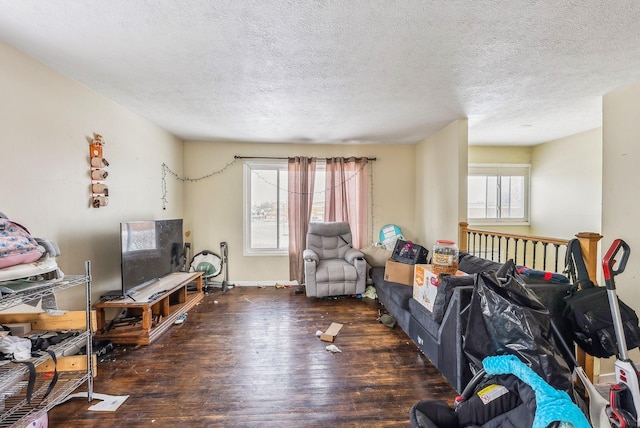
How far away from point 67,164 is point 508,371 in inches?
126

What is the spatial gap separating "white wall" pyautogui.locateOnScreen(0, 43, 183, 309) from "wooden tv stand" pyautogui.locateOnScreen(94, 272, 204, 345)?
→ 0.29 metres

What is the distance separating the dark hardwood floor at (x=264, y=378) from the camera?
1.59 m

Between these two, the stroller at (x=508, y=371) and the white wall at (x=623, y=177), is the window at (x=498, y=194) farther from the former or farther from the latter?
the stroller at (x=508, y=371)

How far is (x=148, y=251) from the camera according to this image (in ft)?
8.90

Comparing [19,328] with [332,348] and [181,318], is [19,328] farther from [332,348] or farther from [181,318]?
[332,348]

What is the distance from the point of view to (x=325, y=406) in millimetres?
1674

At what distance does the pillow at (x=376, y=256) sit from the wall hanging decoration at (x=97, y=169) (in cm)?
316

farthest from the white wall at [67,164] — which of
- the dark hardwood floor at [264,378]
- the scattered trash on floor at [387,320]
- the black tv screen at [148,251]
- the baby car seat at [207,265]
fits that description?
the scattered trash on floor at [387,320]

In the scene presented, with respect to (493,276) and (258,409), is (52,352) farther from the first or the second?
(493,276)

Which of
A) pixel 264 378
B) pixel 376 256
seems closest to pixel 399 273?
pixel 376 256

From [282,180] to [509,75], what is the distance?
3178 millimetres

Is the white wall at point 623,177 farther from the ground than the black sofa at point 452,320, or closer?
farther from the ground

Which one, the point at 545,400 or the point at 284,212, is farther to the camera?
the point at 284,212

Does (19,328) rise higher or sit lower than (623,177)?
lower
